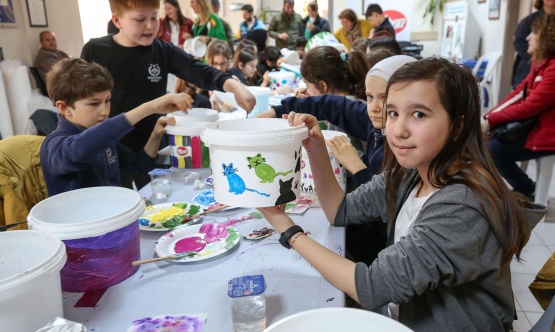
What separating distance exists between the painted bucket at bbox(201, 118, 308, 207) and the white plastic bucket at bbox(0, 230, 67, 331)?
405 millimetres

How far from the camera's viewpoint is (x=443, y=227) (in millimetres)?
926

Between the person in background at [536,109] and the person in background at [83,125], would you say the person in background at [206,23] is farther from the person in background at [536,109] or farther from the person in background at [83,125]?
the person in background at [83,125]

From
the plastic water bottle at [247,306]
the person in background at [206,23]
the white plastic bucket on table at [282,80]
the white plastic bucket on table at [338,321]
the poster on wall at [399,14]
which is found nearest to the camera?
the white plastic bucket on table at [338,321]

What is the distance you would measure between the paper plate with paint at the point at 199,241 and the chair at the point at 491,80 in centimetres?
600

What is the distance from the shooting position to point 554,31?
9.08ft

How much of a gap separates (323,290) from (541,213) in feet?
1.92

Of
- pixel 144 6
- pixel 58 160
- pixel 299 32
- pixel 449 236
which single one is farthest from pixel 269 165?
pixel 299 32

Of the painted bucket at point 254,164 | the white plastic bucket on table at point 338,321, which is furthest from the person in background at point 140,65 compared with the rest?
the white plastic bucket on table at point 338,321

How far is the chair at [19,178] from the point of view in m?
1.66

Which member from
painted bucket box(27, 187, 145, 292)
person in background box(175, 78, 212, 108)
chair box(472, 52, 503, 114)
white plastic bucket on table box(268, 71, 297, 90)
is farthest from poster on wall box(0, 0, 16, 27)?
chair box(472, 52, 503, 114)

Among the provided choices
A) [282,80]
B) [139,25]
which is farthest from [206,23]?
[139,25]

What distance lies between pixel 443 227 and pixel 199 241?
2.39 ft

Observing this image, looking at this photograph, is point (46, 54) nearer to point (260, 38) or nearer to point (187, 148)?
point (260, 38)

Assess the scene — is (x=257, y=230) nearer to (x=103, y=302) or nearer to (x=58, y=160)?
(x=103, y=302)
